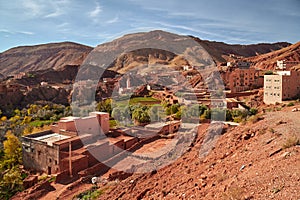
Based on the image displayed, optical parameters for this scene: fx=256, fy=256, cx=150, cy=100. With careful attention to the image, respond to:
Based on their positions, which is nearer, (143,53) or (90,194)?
(90,194)

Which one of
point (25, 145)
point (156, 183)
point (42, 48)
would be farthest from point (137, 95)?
point (42, 48)

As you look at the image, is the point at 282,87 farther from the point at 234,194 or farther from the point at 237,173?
the point at 234,194

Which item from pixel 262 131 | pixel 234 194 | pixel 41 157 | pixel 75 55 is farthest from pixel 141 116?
pixel 75 55

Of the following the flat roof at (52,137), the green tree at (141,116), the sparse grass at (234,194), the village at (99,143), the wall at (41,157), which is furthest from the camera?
the green tree at (141,116)

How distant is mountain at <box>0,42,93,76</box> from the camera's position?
8162 cm

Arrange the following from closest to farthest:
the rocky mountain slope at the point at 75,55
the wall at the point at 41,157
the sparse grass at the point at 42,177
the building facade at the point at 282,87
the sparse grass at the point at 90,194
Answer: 1. the sparse grass at the point at 90,194
2. the sparse grass at the point at 42,177
3. the wall at the point at 41,157
4. the building facade at the point at 282,87
5. the rocky mountain slope at the point at 75,55

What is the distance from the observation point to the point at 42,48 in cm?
9888

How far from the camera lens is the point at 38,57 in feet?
301

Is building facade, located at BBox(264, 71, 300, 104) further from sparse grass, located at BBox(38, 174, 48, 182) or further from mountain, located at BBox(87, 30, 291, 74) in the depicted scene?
mountain, located at BBox(87, 30, 291, 74)

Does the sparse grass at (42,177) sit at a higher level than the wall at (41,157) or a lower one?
lower

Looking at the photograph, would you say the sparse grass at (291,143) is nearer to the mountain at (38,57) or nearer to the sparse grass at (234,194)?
the sparse grass at (234,194)

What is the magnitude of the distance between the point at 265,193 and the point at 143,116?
12.5m

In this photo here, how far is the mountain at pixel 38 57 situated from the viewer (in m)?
81.6

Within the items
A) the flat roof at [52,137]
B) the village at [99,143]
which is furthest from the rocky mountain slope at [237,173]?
the flat roof at [52,137]
